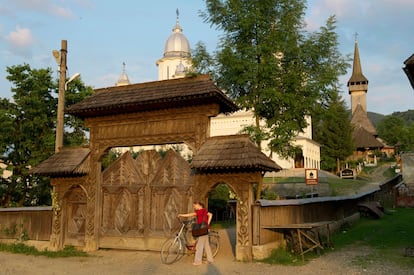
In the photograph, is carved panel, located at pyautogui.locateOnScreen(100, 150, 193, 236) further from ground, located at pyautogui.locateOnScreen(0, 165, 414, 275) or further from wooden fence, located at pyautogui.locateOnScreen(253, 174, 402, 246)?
wooden fence, located at pyautogui.locateOnScreen(253, 174, 402, 246)

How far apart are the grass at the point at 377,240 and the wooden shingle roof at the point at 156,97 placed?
16.5ft

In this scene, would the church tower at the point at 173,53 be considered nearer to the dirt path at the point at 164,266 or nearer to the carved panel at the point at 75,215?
the carved panel at the point at 75,215

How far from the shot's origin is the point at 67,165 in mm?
14320

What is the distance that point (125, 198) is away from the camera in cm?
1427

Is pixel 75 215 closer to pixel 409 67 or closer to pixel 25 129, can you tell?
pixel 25 129

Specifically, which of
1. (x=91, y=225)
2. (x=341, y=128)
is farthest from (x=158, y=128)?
(x=341, y=128)

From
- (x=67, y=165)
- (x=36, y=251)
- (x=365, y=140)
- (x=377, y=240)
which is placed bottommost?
(x=36, y=251)

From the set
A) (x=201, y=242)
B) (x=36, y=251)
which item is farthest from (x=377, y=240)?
(x=36, y=251)

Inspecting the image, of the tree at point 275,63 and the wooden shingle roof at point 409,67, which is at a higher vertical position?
the tree at point 275,63

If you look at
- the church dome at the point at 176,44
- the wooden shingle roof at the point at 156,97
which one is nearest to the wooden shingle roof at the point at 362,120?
the church dome at the point at 176,44

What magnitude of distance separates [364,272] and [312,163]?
42.7 m

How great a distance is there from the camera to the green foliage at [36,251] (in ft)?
44.8

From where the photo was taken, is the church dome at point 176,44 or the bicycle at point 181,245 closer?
the bicycle at point 181,245

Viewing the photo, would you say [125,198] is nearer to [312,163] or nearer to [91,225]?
[91,225]
